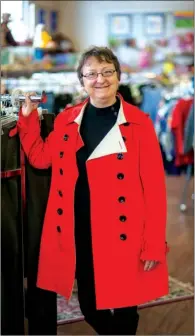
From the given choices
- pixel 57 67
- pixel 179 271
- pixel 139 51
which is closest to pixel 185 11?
pixel 139 51

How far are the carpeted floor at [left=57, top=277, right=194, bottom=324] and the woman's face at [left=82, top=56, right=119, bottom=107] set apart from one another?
1.45 m

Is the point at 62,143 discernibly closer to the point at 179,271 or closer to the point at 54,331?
the point at 54,331

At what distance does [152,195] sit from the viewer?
238cm

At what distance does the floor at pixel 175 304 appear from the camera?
3193 millimetres

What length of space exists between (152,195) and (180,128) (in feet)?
11.0

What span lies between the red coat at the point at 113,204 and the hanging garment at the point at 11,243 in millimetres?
116

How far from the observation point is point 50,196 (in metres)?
2.49

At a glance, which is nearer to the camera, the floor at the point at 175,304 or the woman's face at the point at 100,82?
the woman's face at the point at 100,82

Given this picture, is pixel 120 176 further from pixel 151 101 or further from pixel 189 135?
pixel 151 101

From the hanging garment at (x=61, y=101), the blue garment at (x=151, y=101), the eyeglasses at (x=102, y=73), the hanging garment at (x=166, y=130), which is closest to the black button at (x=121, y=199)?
the eyeglasses at (x=102, y=73)

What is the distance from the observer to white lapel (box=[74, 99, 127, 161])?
2.36 meters

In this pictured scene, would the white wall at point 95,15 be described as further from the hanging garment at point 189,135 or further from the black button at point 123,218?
the black button at point 123,218

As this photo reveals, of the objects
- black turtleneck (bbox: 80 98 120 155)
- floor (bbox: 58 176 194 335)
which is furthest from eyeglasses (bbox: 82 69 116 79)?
floor (bbox: 58 176 194 335)

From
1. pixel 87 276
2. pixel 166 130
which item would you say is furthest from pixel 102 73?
pixel 166 130
